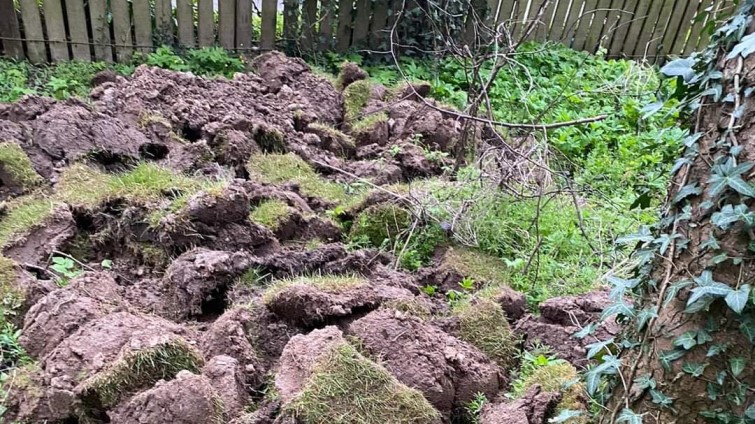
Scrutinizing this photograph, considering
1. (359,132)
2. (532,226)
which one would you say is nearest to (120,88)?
(359,132)

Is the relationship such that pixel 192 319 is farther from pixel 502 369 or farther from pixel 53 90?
pixel 53 90

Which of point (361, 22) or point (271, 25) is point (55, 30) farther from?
point (361, 22)

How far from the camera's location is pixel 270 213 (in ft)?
12.7

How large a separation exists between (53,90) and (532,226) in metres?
4.26

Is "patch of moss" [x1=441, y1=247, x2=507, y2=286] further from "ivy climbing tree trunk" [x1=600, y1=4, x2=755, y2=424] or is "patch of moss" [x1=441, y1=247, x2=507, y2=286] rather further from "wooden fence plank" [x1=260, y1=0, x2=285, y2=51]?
"wooden fence plank" [x1=260, y1=0, x2=285, y2=51]

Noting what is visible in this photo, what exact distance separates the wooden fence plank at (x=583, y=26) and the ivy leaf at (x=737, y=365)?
23.6 ft

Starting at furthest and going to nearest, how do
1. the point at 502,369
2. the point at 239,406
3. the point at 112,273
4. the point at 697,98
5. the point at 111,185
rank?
the point at 111,185 → the point at 112,273 → the point at 502,369 → the point at 239,406 → the point at 697,98

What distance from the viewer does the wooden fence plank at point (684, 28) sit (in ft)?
28.1

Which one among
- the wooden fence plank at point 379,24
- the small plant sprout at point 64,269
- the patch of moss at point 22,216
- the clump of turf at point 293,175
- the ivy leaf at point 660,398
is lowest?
the small plant sprout at point 64,269

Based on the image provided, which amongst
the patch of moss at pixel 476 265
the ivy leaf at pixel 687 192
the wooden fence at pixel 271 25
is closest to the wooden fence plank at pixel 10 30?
the wooden fence at pixel 271 25

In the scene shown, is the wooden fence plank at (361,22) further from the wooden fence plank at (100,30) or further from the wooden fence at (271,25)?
the wooden fence plank at (100,30)

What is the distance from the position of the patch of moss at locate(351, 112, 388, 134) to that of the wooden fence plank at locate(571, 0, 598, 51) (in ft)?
13.1

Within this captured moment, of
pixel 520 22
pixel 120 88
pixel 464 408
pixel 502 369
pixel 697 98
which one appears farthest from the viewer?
pixel 520 22

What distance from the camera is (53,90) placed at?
18.2ft
